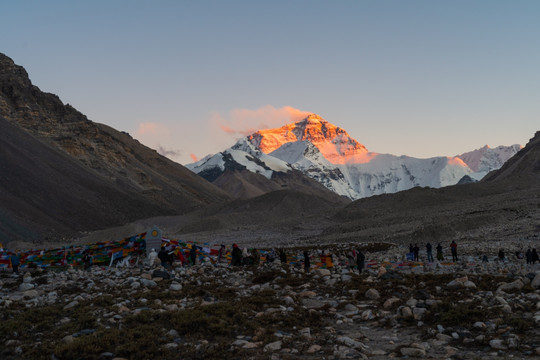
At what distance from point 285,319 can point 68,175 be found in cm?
9538

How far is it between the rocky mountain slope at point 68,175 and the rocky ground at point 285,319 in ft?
167

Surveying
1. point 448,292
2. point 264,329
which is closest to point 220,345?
point 264,329

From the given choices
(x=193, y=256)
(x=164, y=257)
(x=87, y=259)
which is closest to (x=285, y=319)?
(x=164, y=257)

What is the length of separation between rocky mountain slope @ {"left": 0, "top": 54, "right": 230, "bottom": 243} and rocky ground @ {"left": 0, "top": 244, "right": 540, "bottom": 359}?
50.8 meters

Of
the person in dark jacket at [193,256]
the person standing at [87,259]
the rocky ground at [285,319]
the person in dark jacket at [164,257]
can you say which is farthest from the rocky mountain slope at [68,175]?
the rocky ground at [285,319]

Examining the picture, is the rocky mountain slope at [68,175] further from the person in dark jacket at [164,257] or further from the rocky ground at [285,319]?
the rocky ground at [285,319]

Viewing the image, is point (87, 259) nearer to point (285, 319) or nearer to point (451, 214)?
point (285, 319)

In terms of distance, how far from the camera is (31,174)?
86438mm

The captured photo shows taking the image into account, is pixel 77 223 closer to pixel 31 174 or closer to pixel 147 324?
pixel 31 174

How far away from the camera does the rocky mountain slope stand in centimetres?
7675

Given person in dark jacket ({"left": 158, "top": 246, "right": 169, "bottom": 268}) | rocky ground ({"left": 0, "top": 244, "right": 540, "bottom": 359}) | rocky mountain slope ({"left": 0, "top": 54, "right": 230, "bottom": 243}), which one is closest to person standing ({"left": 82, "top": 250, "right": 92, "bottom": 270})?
person in dark jacket ({"left": 158, "top": 246, "right": 169, "bottom": 268})

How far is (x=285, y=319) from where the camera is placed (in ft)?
38.5

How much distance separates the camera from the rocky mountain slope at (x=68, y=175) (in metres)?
76.8

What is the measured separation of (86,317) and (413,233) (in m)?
41.6
